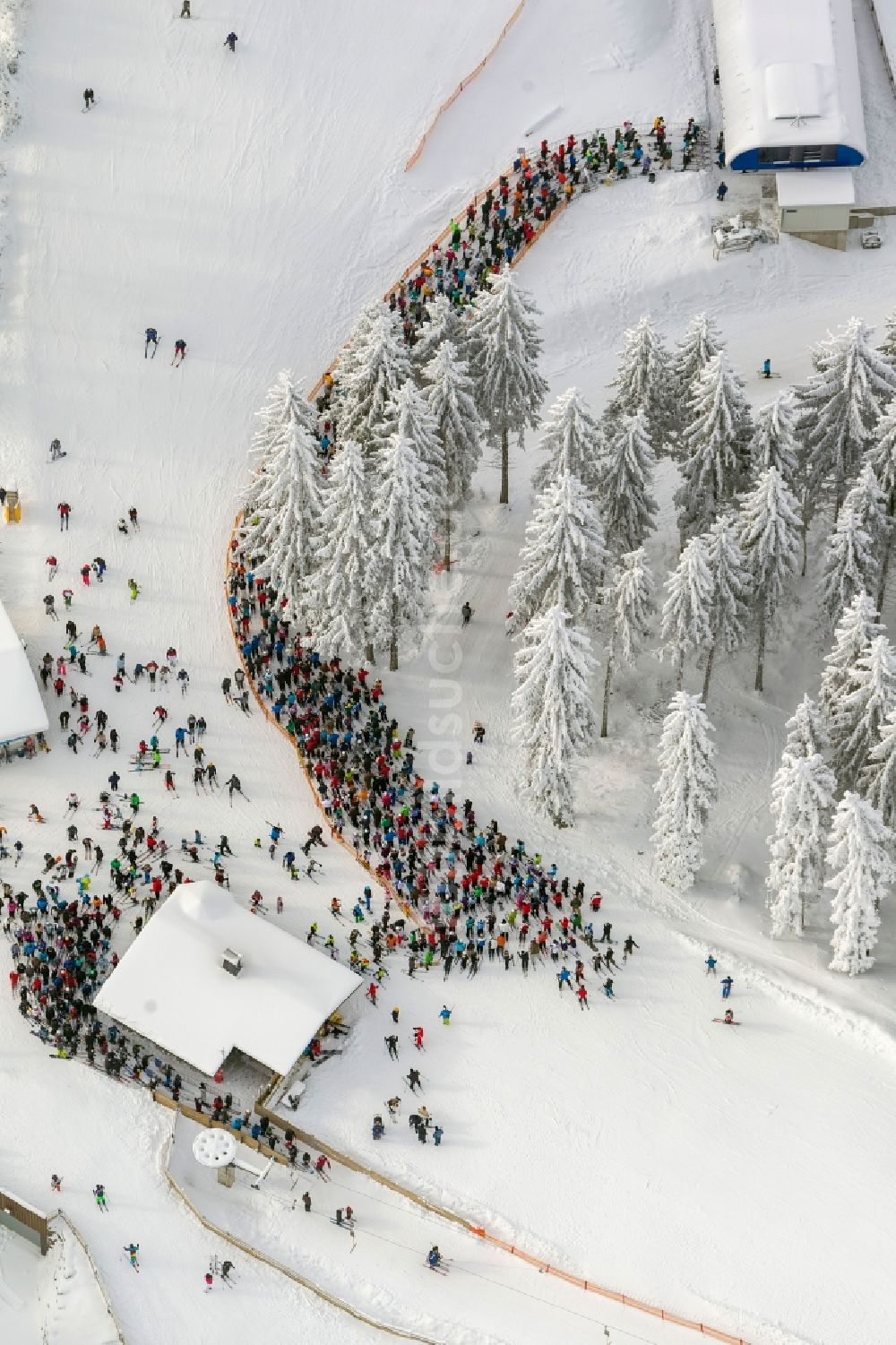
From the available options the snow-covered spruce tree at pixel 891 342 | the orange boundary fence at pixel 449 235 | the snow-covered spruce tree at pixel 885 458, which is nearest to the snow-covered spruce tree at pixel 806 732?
the snow-covered spruce tree at pixel 885 458

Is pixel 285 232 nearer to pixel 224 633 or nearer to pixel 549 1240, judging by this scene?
pixel 224 633

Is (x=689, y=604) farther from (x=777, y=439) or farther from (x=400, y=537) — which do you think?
(x=400, y=537)

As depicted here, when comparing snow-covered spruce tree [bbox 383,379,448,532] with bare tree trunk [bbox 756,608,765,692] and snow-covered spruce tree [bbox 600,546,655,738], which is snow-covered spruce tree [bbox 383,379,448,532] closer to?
snow-covered spruce tree [bbox 600,546,655,738]

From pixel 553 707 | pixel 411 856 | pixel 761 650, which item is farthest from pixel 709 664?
pixel 411 856

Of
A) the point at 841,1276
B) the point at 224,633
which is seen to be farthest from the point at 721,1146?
the point at 224,633

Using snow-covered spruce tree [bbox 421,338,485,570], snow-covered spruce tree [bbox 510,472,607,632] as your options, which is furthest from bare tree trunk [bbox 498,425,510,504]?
snow-covered spruce tree [bbox 510,472,607,632]

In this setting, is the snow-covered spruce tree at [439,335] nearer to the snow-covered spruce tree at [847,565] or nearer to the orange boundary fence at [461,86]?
the snow-covered spruce tree at [847,565]
